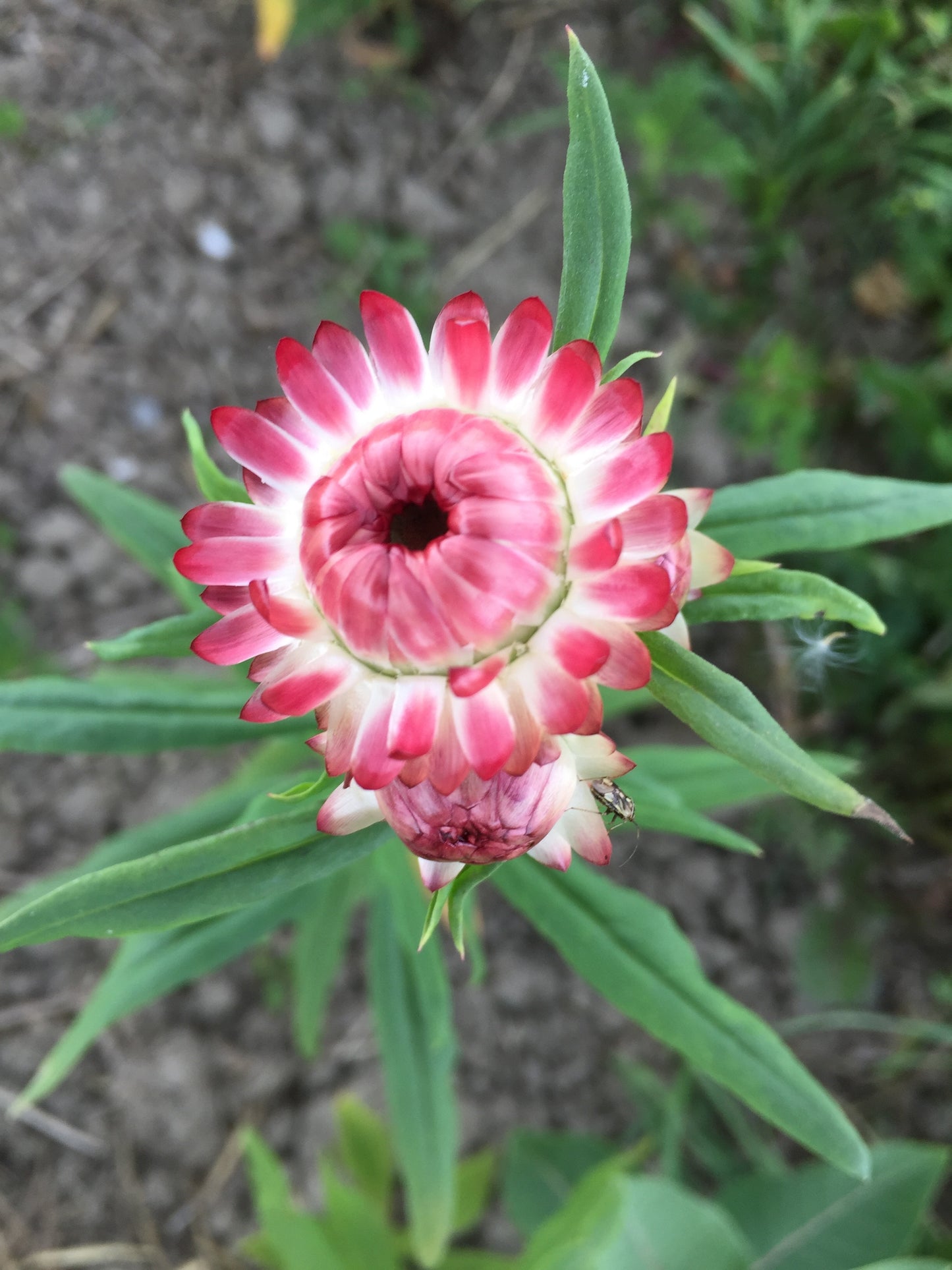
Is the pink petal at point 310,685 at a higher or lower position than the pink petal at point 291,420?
lower

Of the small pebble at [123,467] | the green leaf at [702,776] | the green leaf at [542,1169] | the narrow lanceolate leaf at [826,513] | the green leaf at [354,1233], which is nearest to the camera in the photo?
the narrow lanceolate leaf at [826,513]

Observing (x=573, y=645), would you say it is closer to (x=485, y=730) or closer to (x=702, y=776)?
(x=485, y=730)

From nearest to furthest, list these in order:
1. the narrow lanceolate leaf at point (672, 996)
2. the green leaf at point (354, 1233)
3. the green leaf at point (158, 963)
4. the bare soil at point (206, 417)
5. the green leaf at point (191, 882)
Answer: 1. the green leaf at point (191, 882)
2. the narrow lanceolate leaf at point (672, 996)
3. the green leaf at point (158, 963)
4. the green leaf at point (354, 1233)
5. the bare soil at point (206, 417)

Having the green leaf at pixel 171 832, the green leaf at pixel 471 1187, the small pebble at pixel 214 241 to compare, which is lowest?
the green leaf at pixel 471 1187

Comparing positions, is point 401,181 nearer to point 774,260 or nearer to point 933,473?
point 774,260

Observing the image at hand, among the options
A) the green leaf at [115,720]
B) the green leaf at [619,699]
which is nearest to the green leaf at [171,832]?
the green leaf at [115,720]

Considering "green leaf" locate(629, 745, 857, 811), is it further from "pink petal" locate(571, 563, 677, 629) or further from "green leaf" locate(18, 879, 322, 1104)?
"pink petal" locate(571, 563, 677, 629)

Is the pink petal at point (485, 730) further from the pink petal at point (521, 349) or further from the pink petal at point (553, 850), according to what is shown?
the pink petal at point (521, 349)
